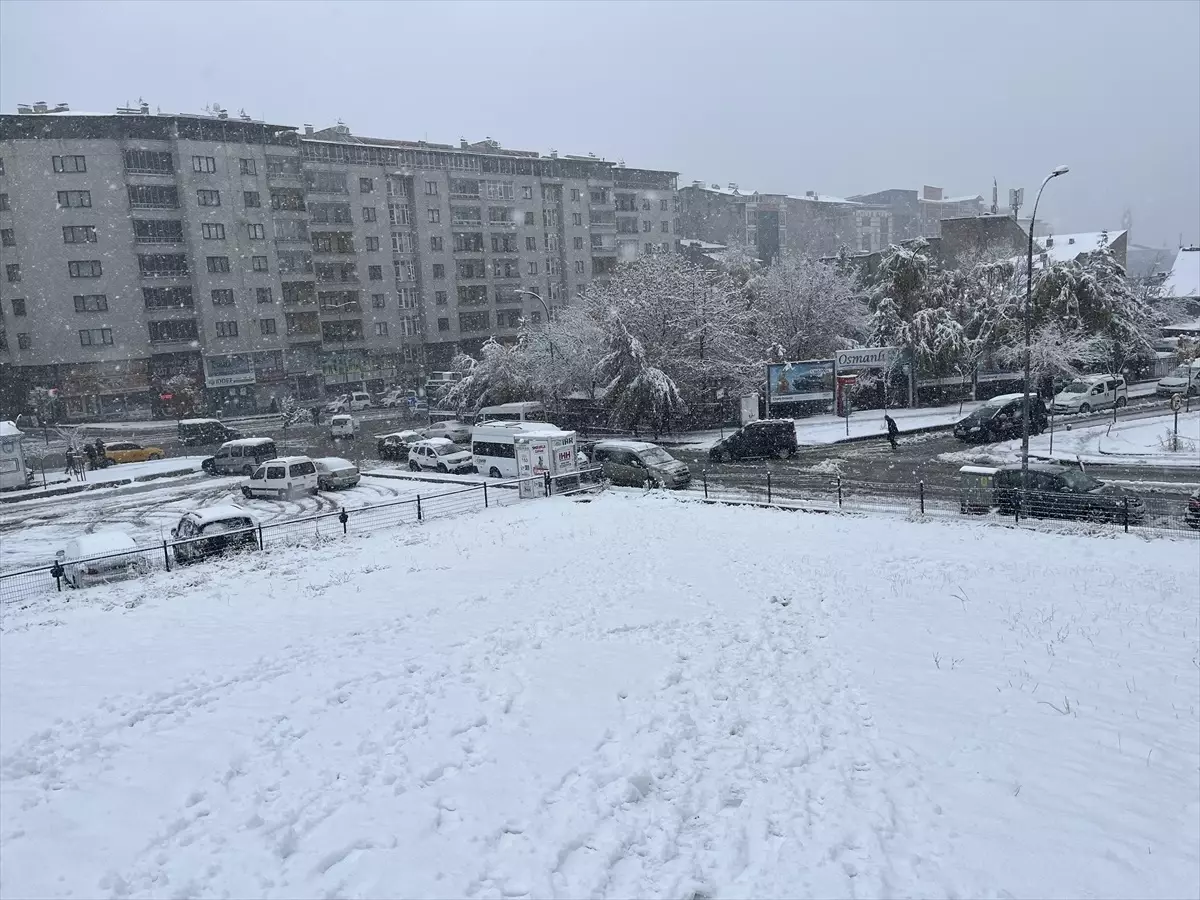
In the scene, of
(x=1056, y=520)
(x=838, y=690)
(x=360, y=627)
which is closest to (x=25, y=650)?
(x=360, y=627)

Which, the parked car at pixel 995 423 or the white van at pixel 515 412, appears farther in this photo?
the white van at pixel 515 412

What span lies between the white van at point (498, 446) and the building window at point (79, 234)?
Result: 4082 cm

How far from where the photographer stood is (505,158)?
2867 inches

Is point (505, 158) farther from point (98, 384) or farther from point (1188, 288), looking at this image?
point (1188, 288)

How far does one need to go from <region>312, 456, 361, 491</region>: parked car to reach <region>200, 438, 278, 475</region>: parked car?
6140mm

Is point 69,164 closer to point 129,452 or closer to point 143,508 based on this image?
point 129,452

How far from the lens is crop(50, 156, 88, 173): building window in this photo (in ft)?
171

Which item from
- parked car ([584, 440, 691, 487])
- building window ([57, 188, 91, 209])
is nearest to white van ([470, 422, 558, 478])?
parked car ([584, 440, 691, 487])

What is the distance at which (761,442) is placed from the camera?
30062mm

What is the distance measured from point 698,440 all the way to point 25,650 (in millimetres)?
28605

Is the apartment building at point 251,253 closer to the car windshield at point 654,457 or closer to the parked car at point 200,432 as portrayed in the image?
the parked car at point 200,432

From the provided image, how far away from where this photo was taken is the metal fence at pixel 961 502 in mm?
17016

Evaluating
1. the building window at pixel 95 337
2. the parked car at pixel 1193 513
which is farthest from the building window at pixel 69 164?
the parked car at pixel 1193 513

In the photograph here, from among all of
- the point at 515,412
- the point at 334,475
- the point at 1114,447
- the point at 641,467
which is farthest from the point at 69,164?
the point at 1114,447
